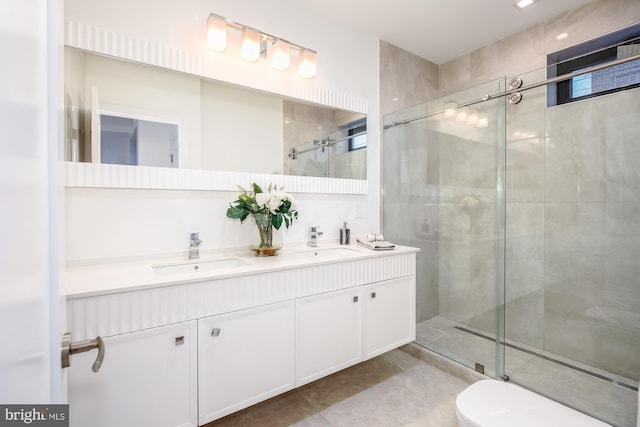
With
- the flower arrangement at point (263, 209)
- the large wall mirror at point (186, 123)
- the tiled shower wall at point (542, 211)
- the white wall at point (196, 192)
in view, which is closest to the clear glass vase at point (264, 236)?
the flower arrangement at point (263, 209)

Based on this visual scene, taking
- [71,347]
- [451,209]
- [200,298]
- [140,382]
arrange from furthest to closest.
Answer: [451,209]
[200,298]
[140,382]
[71,347]

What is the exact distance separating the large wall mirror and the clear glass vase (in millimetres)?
344

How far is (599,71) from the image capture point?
1887mm

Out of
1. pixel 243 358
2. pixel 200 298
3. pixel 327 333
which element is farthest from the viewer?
pixel 327 333

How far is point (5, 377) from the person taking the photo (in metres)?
0.25

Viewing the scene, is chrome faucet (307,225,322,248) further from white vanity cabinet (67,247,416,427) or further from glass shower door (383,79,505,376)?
glass shower door (383,79,505,376)

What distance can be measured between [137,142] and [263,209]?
28.1 inches

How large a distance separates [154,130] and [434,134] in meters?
2.13

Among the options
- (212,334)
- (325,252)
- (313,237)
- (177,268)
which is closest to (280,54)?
(313,237)

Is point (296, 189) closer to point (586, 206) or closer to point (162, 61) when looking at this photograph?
point (162, 61)

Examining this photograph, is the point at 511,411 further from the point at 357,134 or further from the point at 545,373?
the point at 357,134

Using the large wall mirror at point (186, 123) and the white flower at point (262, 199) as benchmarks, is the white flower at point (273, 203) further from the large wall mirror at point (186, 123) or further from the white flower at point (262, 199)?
the large wall mirror at point (186, 123)

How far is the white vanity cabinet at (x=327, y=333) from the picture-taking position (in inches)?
59.9

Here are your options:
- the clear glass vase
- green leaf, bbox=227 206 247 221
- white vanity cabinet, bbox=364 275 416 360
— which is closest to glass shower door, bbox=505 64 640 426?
white vanity cabinet, bbox=364 275 416 360
